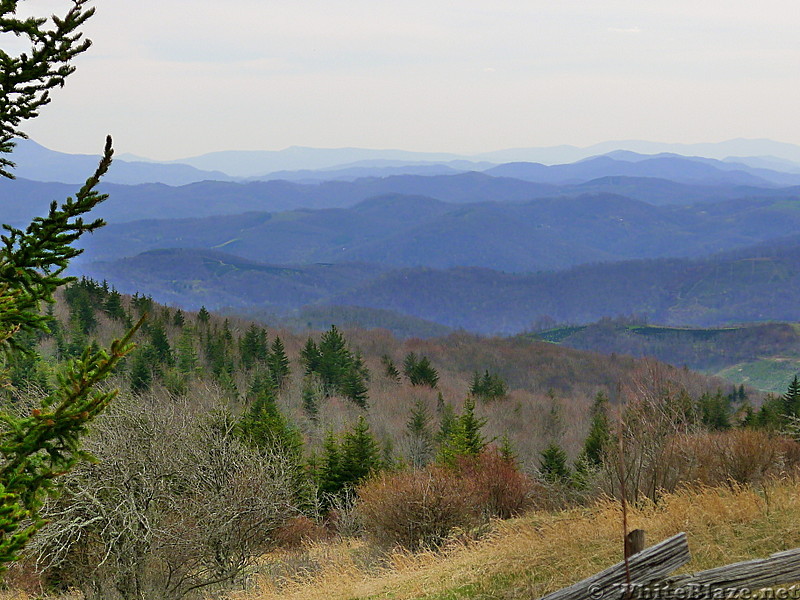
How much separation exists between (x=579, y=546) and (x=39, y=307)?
802cm

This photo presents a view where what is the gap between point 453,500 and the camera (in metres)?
15.1

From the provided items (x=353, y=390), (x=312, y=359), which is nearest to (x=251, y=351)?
(x=312, y=359)

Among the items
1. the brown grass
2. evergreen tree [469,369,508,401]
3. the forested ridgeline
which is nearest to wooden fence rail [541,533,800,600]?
the forested ridgeline

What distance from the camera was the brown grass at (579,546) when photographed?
916 centimetres

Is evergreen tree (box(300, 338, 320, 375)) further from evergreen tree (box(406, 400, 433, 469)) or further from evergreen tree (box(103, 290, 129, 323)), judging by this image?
evergreen tree (box(103, 290, 129, 323))

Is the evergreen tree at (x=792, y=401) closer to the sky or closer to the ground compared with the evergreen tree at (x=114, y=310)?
closer to the ground

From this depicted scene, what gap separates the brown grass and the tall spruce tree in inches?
264

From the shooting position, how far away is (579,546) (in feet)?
33.0

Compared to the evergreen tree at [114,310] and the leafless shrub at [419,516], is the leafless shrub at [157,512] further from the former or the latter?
the evergreen tree at [114,310]

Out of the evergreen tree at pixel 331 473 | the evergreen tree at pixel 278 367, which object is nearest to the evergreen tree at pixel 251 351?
the evergreen tree at pixel 278 367

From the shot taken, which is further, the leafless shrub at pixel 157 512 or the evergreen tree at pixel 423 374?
the evergreen tree at pixel 423 374

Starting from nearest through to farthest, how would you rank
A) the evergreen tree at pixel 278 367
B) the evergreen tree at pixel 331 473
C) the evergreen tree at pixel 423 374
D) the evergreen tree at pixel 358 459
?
1. the evergreen tree at pixel 358 459
2. the evergreen tree at pixel 331 473
3. the evergreen tree at pixel 278 367
4. the evergreen tree at pixel 423 374

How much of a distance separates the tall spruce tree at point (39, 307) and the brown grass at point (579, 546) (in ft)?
22.0

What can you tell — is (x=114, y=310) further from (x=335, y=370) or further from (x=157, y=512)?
(x=157, y=512)
